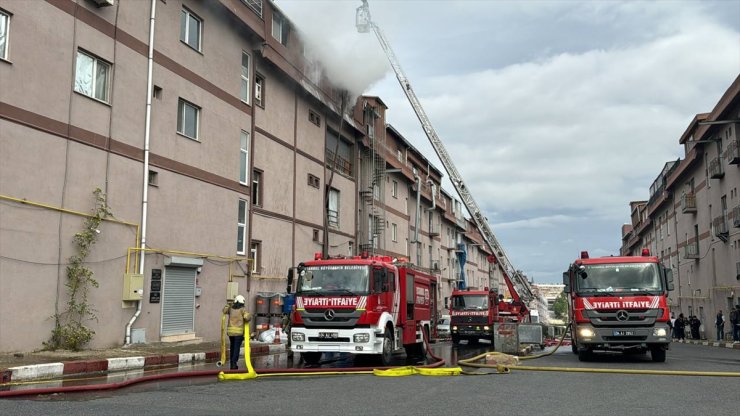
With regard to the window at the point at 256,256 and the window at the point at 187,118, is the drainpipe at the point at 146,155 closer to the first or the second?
the window at the point at 187,118

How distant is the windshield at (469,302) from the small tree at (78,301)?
14.7 m

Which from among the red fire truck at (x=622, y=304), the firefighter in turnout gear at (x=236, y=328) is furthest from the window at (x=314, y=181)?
the firefighter in turnout gear at (x=236, y=328)

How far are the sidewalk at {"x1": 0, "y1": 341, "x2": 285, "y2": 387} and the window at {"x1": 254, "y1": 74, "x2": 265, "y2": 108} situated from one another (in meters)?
10.6

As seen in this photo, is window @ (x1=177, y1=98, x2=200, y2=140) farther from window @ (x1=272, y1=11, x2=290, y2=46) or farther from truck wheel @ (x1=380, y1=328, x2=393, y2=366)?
truck wheel @ (x1=380, y1=328, x2=393, y2=366)

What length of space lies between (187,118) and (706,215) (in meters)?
32.1

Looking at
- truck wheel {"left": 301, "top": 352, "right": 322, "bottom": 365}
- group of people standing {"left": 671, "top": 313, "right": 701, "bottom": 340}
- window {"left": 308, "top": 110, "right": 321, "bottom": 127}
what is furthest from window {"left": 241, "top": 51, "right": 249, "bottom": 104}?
group of people standing {"left": 671, "top": 313, "right": 701, "bottom": 340}

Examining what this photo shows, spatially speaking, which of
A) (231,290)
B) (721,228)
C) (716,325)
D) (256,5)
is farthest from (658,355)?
(721,228)

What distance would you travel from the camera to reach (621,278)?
15164mm

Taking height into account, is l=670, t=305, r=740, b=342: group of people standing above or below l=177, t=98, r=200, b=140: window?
below

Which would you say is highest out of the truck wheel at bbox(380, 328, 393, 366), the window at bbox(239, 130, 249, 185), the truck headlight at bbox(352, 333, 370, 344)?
the window at bbox(239, 130, 249, 185)

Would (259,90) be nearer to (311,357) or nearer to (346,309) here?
(311,357)

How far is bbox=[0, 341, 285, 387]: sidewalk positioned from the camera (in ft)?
36.2

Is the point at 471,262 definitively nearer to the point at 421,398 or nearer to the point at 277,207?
the point at 277,207

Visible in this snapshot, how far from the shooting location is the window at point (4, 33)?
13.7m
